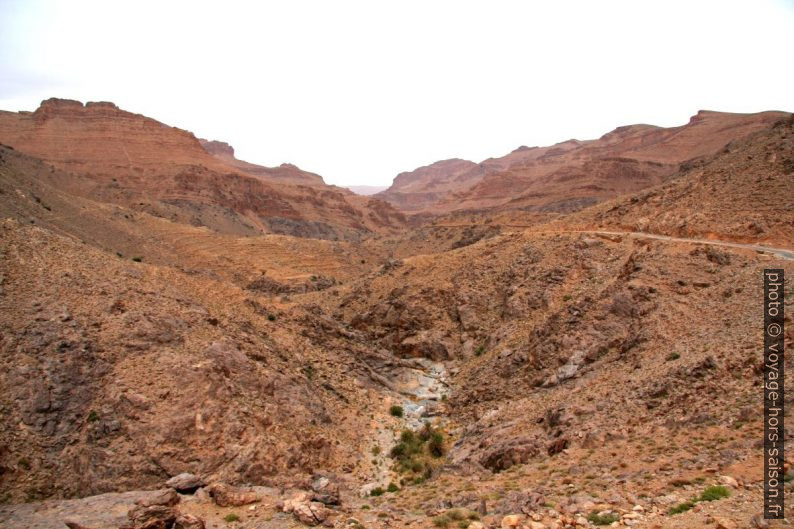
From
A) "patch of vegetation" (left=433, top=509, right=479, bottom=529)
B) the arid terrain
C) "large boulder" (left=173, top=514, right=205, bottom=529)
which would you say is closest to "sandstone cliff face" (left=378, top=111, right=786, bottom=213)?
the arid terrain

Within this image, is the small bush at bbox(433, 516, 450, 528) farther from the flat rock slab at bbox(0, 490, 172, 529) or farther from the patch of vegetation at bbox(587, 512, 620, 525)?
the flat rock slab at bbox(0, 490, 172, 529)

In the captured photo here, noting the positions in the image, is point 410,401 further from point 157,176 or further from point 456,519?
point 157,176

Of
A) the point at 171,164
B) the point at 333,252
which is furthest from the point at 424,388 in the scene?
the point at 171,164

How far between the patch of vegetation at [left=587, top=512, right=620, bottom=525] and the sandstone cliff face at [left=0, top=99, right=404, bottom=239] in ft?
208

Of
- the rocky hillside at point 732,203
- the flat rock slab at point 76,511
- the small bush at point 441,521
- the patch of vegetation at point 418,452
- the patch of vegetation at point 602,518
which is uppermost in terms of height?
the rocky hillside at point 732,203

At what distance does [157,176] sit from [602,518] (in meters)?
83.8

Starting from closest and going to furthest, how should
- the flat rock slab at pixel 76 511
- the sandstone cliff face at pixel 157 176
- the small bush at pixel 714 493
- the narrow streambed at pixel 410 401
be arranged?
the small bush at pixel 714 493 → the flat rock slab at pixel 76 511 → the narrow streambed at pixel 410 401 → the sandstone cliff face at pixel 157 176

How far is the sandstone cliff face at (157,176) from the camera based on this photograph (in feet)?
235

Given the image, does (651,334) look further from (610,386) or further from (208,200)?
(208,200)

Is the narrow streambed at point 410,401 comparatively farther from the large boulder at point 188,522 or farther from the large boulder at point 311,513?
the large boulder at point 188,522

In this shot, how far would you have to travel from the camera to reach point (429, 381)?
82.6ft

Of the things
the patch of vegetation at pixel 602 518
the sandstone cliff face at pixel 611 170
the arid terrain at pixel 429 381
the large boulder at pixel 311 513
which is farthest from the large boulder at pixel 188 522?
the sandstone cliff face at pixel 611 170

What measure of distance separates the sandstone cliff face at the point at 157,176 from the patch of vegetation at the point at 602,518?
63393 mm

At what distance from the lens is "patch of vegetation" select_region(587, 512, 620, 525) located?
28.6ft
